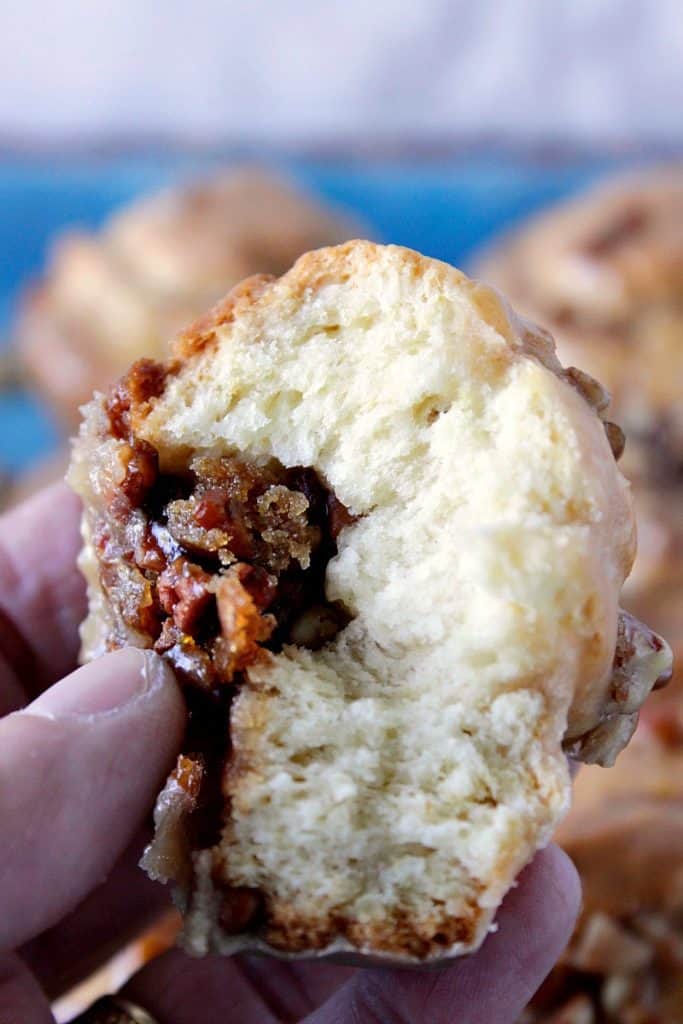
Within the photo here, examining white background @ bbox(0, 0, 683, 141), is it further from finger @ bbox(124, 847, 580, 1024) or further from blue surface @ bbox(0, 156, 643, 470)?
finger @ bbox(124, 847, 580, 1024)

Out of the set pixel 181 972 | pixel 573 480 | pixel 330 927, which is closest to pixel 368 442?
pixel 573 480

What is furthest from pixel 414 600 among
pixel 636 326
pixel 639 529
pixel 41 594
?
pixel 636 326

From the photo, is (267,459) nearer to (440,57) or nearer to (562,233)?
(562,233)

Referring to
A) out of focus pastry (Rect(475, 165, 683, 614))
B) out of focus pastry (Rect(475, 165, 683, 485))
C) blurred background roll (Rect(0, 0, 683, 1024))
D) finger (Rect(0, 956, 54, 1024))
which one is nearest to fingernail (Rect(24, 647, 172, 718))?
finger (Rect(0, 956, 54, 1024))

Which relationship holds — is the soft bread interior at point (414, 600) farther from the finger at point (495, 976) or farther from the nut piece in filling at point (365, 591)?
the finger at point (495, 976)

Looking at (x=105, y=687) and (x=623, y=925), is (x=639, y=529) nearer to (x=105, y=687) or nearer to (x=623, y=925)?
(x=623, y=925)
